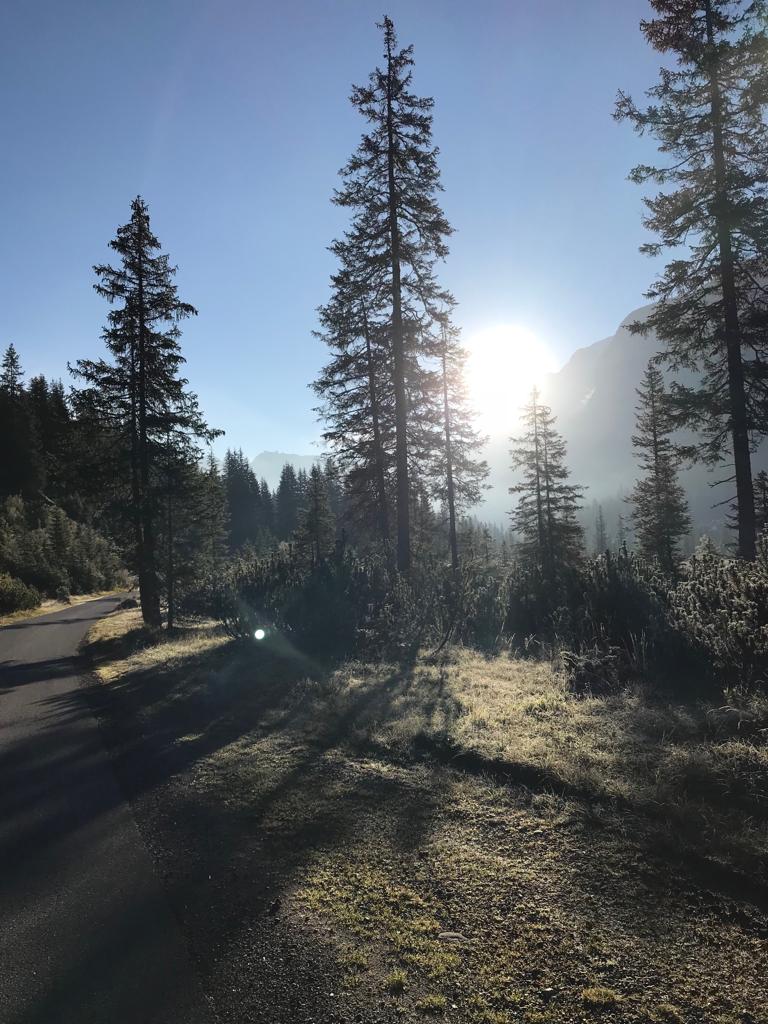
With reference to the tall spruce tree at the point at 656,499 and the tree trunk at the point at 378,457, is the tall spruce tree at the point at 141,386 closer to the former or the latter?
the tree trunk at the point at 378,457

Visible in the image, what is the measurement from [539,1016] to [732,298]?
680 inches

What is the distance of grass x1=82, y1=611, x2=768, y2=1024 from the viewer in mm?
2566

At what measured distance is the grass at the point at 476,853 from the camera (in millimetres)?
2566

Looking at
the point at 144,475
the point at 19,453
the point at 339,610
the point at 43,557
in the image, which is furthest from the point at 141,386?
the point at 19,453

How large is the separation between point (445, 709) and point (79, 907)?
4.27 meters

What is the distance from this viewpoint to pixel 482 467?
101 ft

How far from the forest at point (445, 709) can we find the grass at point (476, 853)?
0.8 inches

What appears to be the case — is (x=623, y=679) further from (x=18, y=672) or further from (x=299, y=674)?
(x=18, y=672)

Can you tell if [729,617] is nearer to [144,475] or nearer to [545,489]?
[144,475]

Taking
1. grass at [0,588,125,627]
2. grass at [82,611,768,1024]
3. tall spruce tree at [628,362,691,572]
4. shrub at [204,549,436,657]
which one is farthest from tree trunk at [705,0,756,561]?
grass at [0,588,125,627]

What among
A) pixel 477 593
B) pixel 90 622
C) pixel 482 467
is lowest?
pixel 90 622

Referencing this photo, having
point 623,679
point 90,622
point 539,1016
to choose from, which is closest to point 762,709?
point 623,679

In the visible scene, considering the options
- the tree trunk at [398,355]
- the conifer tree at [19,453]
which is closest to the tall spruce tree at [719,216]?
the tree trunk at [398,355]

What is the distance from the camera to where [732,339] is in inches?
567
